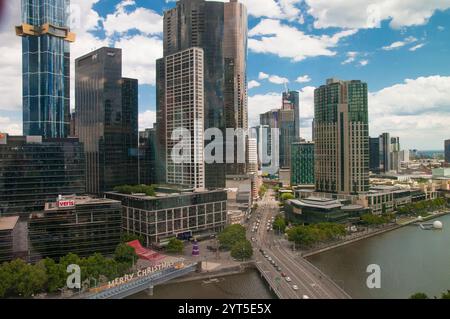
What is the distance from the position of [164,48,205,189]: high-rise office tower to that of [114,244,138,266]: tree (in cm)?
469

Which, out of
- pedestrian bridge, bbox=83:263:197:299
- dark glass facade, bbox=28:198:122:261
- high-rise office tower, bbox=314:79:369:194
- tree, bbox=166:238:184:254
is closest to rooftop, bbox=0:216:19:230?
dark glass facade, bbox=28:198:122:261

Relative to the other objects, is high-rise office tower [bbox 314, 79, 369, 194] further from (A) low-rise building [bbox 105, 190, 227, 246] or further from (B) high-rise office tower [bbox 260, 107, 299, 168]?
(B) high-rise office tower [bbox 260, 107, 299, 168]

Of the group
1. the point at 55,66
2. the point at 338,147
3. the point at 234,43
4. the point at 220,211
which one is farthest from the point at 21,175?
the point at 234,43

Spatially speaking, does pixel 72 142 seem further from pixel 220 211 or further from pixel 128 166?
pixel 128 166

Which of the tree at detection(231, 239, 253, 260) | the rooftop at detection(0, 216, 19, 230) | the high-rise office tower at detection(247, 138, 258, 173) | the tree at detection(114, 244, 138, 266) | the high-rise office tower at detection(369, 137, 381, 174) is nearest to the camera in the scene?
the rooftop at detection(0, 216, 19, 230)

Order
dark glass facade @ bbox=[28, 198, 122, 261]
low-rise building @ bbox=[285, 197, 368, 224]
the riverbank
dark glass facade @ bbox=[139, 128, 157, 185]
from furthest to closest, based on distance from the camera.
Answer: dark glass facade @ bbox=[139, 128, 157, 185] < low-rise building @ bbox=[285, 197, 368, 224] < the riverbank < dark glass facade @ bbox=[28, 198, 122, 261]

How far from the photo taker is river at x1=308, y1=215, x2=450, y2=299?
17.6 feet

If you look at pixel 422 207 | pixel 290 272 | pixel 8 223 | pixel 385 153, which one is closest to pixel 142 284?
pixel 290 272

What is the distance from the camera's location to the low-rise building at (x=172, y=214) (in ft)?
29.7

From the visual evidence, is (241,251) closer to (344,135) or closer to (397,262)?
(397,262)

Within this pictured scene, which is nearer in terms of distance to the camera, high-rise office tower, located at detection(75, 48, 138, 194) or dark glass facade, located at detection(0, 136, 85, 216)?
dark glass facade, located at detection(0, 136, 85, 216)

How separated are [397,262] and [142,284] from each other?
14.4 ft

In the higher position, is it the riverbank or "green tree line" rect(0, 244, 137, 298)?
"green tree line" rect(0, 244, 137, 298)

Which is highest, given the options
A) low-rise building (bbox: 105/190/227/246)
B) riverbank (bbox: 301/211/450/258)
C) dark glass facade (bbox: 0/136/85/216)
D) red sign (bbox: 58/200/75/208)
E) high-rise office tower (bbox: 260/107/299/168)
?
high-rise office tower (bbox: 260/107/299/168)
